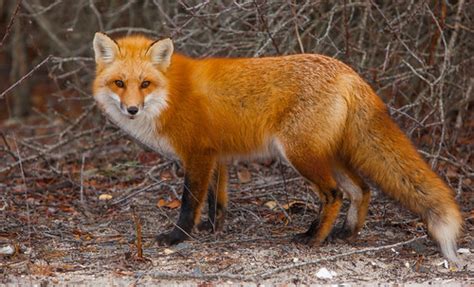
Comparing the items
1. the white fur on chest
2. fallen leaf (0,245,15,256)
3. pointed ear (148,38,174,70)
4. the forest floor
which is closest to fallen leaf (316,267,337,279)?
the forest floor

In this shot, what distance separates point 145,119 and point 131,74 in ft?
1.10

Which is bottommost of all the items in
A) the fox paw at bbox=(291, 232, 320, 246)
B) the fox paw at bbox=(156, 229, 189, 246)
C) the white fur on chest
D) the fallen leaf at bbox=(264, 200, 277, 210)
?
the fallen leaf at bbox=(264, 200, 277, 210)

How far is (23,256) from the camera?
17.2ft

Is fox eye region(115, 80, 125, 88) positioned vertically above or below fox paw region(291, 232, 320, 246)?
above

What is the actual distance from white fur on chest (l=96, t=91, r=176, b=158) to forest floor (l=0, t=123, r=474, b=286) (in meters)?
0.71

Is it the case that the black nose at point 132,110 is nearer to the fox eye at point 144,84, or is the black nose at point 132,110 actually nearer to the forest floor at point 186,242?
the fox eye at point 144,84

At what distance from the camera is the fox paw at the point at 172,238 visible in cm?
552

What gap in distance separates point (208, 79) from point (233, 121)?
0.37 m

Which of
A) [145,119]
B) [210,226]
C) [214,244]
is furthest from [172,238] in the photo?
[145,119]

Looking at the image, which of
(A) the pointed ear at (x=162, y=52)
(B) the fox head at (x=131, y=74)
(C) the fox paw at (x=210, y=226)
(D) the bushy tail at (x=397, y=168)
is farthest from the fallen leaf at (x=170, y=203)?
(D) the bushy tail at (x=397, y=168)

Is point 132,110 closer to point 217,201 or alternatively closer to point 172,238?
point 172,238

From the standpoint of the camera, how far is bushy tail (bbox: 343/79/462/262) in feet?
16.6

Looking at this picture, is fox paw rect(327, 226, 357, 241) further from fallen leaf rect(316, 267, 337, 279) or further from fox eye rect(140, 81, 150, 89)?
fox eye rect(140, 81, 150, 89)

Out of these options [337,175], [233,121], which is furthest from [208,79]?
[337,175]
